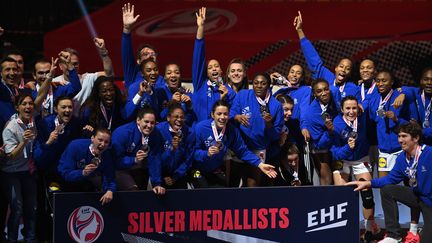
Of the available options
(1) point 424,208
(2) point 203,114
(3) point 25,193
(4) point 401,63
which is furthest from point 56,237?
(4) point 401,63

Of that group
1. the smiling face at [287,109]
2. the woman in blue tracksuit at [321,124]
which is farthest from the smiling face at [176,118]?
the woman in blue tracksuit at [321,124]

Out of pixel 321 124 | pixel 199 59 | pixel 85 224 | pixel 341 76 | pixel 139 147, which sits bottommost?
pixel 85 224

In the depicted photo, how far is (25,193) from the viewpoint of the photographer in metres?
7.48

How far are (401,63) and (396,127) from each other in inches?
168

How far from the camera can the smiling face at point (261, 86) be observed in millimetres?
8109

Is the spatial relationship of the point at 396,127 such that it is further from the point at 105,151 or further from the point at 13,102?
the point at 13,102

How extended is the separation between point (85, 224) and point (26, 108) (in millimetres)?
1162

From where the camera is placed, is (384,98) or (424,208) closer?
(424,208)

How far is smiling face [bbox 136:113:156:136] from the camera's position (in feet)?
24.1

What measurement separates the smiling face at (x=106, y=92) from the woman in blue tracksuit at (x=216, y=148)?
0.86 m

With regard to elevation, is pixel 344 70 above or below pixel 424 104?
above

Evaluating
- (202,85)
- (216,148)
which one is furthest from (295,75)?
(216,148)

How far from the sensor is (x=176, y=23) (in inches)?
474

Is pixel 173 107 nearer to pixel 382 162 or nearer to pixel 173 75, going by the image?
pixel 173 75
